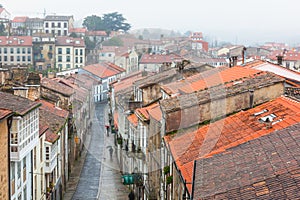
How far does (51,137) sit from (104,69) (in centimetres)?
5923

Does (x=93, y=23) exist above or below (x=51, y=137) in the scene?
above

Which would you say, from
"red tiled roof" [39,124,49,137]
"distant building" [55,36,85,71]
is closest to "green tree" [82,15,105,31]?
"distant building" [55,36,85,71]

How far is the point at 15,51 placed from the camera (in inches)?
3789

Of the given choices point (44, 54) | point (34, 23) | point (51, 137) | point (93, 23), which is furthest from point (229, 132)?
point (34, 23)

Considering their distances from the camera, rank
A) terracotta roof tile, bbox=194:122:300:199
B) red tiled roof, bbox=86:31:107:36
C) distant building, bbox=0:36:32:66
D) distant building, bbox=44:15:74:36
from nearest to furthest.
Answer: terracotta roof tile, bbox=194:122:300:199, distant building, bbox=0:36:32:66, red tiled roof, bbox=86:31:107:36, distant building, bbox=44:15:74:36

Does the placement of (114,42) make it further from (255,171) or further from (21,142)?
(255,171)

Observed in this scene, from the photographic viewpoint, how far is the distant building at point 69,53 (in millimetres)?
100812

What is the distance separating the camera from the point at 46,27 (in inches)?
4978

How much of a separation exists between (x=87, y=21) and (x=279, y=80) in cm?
11794

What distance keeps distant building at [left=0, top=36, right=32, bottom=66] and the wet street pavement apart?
39.0 meters

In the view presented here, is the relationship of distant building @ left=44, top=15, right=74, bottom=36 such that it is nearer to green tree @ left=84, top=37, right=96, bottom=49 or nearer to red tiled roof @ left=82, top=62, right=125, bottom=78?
green tree @ left=84, top=37, right=96, bottom=49

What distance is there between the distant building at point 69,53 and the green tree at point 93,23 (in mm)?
29043

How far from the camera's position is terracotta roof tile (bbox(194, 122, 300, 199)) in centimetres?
1041

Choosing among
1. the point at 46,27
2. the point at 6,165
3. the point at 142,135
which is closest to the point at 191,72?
the point at 142,135
